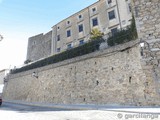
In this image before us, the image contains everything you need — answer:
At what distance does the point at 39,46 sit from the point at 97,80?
1077 inches

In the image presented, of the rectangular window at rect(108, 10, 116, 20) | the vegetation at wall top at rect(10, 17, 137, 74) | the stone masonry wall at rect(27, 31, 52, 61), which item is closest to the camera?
the vegetation at wall top at rect(10, 17, 137, 74)

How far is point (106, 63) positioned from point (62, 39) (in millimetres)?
19221

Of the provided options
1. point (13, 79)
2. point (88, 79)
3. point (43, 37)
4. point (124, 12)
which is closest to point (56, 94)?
point (88, 79)

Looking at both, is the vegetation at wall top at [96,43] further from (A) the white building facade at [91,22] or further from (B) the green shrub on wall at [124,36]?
(A) the white building facade at [91,22]

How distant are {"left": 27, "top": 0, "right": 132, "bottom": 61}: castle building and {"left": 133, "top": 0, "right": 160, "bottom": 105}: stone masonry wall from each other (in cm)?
1016

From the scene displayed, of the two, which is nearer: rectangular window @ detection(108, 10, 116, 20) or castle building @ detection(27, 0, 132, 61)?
castle building @ detection(27, 0, 132, 61)

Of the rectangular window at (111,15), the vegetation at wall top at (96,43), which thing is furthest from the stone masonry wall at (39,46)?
the rectangular window at (111,15)

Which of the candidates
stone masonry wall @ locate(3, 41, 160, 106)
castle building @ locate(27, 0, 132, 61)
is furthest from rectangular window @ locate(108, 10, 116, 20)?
stone masonry wall @ locate(3, 41, 160, 106)

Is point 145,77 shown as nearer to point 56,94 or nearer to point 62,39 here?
point 56,94

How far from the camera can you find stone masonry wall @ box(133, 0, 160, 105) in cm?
831

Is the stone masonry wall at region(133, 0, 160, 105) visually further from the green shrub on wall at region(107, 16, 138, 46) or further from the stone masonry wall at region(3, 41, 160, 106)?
the green shrub on wall at region(107, 16, 138, 46)

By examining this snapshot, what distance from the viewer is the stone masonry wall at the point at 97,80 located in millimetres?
9352

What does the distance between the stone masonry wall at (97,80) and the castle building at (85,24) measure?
5.35 meters

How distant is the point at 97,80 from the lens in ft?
38.2
